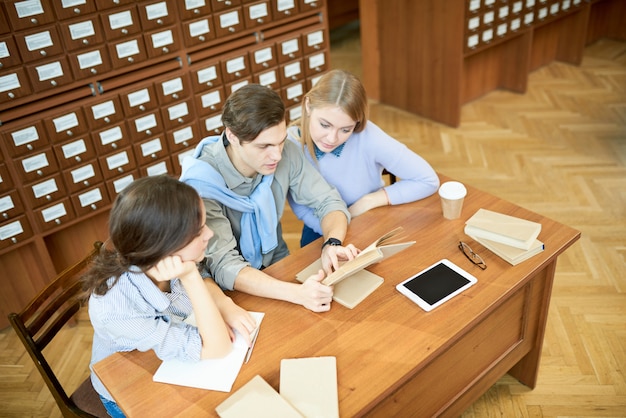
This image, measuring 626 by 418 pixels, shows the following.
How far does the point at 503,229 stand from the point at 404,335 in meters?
0.57

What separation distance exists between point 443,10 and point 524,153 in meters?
1.22

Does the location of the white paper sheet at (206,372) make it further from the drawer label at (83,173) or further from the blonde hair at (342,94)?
the drawer label at (83,173)

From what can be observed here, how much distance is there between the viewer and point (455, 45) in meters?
4.33

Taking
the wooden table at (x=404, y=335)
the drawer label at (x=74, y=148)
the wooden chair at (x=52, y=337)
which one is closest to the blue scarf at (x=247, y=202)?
the wooden table at (x=404, y=335)

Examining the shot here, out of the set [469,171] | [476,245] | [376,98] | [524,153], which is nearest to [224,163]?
[476,245]

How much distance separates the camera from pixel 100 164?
2.92 m

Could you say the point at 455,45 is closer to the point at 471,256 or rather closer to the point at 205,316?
the point at 471,256

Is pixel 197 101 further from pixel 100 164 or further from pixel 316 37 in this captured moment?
pixel 316 37

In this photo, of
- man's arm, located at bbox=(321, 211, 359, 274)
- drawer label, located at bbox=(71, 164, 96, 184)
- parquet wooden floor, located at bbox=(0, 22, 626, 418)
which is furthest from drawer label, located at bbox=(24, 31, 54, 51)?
man's arm, located at bbox=(321, 211, 359, 274)

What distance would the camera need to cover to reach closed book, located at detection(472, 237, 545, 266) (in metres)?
1.85

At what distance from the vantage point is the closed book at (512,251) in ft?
6.08

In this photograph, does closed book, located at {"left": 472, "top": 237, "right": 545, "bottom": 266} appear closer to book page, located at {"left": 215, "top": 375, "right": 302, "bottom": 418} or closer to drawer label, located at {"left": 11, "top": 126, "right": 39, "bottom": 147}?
book page, located at {"left": 215, "top": 375, "right": 302, "bottom": 418}

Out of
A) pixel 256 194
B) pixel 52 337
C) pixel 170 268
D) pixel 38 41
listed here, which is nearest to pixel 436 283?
pixel 256 194

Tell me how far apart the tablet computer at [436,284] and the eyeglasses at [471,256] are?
6 cm
